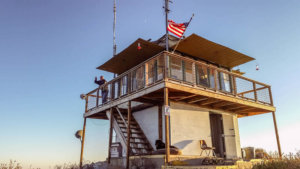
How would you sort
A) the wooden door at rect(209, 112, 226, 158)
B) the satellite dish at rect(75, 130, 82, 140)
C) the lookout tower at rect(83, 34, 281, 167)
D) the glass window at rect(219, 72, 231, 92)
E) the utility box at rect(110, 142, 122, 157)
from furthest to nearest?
1. the glass window at rect(219, 72, 231, 92)
2. the satellite dish at rect(75, 130, 82, 140)
3. the wooden door at rect(209, 112, 226, 158)
4. the utility box at rect(110, 142, 122, 157)
5. the lookout tower at rect(83, 34, 281, 167)

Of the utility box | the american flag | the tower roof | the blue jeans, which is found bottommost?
the utility box

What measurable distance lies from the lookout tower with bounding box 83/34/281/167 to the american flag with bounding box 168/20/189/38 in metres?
0.46

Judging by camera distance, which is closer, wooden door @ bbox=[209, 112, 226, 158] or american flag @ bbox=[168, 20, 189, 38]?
american flag @ bbox=[168, 20, 189, 38]

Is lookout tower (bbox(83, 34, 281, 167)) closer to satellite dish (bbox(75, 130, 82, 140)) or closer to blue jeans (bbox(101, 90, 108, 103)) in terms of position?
blue jeans (bbox(101, 90, 108, 103))

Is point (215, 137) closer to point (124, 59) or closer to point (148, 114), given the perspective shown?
point (148, 114)

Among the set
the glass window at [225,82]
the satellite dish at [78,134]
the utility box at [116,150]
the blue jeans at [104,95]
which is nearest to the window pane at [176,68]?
the glass window at [225,82]

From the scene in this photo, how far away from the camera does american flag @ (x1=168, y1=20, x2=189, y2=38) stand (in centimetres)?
1179

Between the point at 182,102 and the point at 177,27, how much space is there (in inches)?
147

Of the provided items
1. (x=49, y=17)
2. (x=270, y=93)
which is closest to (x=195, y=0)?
(x=270, y=93)

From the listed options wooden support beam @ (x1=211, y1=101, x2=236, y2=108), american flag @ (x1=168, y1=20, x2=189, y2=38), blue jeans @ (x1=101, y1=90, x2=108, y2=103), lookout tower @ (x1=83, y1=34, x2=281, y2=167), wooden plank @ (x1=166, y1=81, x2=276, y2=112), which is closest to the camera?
wooden plank @ (x1=166, y1=81, x2=276, y2=112)

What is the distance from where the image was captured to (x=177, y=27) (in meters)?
12.0

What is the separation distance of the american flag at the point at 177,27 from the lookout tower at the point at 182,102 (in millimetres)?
464

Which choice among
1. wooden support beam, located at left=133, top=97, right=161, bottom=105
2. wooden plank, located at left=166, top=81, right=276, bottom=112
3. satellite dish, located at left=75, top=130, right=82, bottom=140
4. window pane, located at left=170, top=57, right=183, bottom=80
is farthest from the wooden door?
satellite dish, located at left=75, top=130, right=82, bottom=140

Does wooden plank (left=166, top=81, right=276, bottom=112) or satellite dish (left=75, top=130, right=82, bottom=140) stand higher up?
wooden plank (left=166, top=81, right=276, bottom=112)
